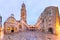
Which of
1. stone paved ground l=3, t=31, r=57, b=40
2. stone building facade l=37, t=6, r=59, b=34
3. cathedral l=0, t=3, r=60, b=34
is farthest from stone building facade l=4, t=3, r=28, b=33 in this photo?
stone building facade l=37, t=6, r=59, b=34

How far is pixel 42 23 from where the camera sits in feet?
42.8

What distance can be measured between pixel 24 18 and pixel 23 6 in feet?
3.56

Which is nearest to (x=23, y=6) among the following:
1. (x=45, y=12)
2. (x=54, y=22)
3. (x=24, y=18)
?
(x=24, y=18)

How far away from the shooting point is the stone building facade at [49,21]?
13031 millimetres

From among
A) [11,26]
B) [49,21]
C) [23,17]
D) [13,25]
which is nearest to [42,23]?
[49,21]

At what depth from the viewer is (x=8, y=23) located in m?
12.5

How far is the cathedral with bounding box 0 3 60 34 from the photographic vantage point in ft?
41.3

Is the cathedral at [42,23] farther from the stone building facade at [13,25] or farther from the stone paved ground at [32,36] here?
the stone paved ground at [32,36]

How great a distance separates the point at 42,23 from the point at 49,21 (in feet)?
1.86

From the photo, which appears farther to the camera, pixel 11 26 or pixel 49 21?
pixel 49 21

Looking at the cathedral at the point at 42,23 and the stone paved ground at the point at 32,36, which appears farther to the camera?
the cathedral at the point at 42,23

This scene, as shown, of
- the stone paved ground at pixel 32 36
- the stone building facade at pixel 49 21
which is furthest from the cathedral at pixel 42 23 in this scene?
the stone paved ground at pixel 32 36

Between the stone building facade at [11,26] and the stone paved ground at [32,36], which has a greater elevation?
the stone building facade at [11,26]

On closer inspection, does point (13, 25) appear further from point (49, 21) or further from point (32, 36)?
point (49, 21)
